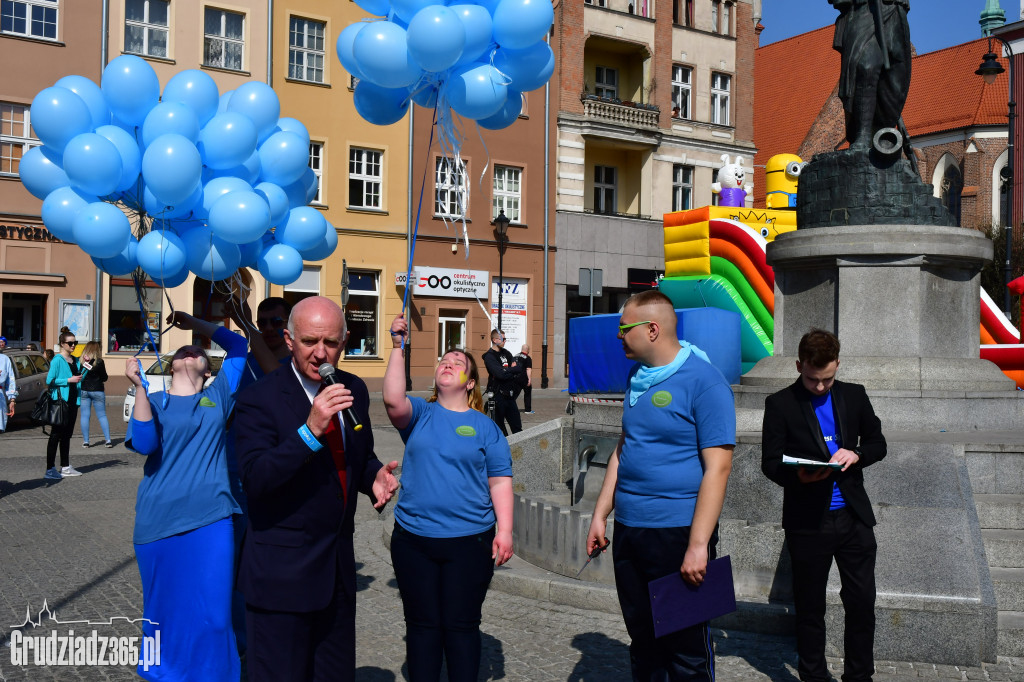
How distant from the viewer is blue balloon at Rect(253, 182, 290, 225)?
6.82m

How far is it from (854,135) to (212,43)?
22601 mm

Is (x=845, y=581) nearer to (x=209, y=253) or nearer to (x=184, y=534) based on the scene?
(x=184, y=534)

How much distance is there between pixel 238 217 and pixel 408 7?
5.40 feet

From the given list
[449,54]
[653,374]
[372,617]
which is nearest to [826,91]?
[449,54]

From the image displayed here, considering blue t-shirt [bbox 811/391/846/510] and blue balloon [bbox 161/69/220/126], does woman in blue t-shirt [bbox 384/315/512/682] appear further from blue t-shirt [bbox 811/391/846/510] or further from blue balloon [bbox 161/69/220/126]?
blue balloon [bbox 161/69/220/126]

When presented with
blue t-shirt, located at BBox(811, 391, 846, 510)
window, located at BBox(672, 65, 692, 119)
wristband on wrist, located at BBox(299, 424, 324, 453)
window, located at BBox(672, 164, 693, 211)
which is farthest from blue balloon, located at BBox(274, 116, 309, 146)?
window, located at BBox(672, 65, 692, 119)

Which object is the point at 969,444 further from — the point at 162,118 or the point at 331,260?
the point at 331,260

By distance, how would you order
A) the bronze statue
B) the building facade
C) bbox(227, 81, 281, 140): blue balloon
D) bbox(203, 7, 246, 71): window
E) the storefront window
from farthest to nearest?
1. the building facade
2. bbox(203, 7, 246, 71): window
3. the storefront window
4. the bronze statue
5. bbox(227, 81, 281, 140): blue balloon

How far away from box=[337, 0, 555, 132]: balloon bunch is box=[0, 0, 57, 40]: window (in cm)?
2253

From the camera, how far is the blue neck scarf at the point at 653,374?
169 inches

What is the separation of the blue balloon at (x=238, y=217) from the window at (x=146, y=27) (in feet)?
75.2

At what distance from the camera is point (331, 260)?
2981 cm

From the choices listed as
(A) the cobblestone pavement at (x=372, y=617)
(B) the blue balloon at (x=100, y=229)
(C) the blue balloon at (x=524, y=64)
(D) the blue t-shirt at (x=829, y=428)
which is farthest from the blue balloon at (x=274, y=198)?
(D) the blue t-shirt at (x=829, y=428)

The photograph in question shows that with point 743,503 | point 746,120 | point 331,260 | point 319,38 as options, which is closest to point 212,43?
point 319,38
